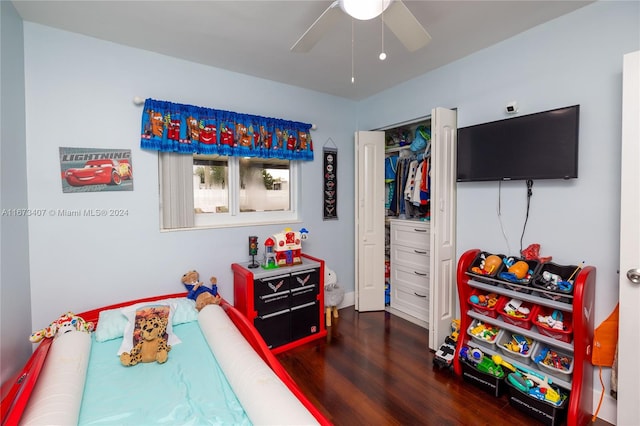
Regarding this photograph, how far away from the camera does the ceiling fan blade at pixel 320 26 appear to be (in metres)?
1.40

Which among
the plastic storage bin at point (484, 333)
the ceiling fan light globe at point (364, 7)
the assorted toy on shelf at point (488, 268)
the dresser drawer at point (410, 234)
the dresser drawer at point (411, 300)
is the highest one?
the ceiling fan light globe at point (364, 7)

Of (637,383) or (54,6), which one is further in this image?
(54,6)

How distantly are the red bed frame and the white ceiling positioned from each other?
6.68ft

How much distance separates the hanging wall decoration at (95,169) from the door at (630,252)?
10.7ft

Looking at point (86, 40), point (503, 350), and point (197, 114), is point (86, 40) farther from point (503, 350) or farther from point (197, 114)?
point (503, 350)

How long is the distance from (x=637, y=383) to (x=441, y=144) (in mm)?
1896

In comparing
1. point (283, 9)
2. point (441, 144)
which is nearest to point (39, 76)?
point (283, 9)

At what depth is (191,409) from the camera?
133 centimetres

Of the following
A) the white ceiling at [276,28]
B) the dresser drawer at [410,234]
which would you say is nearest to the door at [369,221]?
the dresser drawer at [410,234]

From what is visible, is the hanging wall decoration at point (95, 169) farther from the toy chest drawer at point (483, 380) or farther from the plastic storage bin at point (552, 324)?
the plastic storage bin at point (552, 324)

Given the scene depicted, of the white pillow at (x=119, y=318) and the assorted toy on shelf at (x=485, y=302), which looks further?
the assorted toy on shelf at (x=485, y=302)

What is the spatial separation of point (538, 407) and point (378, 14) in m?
2.41

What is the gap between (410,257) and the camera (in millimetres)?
3287

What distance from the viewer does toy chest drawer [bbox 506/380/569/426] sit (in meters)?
1.70
